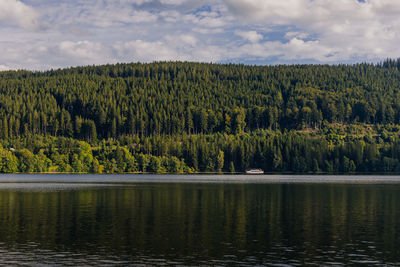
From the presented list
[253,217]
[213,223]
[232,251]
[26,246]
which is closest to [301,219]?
[253,217]

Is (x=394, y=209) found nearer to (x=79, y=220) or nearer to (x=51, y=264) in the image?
(x=79, y=220)

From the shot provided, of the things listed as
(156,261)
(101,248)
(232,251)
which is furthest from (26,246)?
(232,251)

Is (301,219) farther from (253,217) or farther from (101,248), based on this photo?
(101,248)

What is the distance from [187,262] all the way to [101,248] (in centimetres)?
1015

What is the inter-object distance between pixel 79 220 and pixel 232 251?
1082 inches

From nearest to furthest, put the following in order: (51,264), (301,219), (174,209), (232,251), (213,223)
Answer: (51,264) → (232,251) → (213,223) → (301,219) → (174,209)

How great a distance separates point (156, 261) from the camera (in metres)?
42.5

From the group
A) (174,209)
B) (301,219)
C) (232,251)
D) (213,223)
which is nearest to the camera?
(232,251)

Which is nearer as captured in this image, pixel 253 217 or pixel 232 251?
pixel 232 251

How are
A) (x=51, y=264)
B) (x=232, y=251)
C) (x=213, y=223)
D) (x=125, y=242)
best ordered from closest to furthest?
1. (x=51, y=264)
2. (x=232, y=251)
3. (x=125, y=242)
4. (x=213, y=223)

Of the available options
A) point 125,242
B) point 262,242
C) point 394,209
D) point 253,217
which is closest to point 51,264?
point 125,242

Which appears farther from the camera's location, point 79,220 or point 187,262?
point 79,220

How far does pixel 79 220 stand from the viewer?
219ft

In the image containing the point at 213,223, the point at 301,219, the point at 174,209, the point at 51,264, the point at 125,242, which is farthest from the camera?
the point at 174,209
